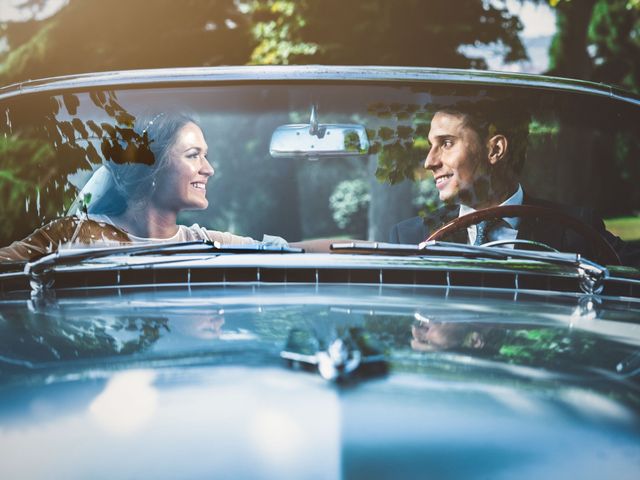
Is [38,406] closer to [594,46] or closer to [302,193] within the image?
[302,193]

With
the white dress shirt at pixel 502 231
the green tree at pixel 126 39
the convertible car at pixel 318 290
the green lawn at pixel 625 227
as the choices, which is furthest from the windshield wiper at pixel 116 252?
the green tree at pixel 126 39

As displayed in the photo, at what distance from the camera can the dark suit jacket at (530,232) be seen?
274 centimetres

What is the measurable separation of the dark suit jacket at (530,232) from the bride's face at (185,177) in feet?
1.99

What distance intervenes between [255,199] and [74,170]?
614 mm

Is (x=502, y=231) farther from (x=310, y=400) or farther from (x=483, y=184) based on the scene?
(x=310, y=400)

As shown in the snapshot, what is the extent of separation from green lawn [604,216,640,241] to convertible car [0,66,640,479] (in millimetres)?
11

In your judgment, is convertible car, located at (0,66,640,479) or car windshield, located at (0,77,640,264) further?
car windshield, located at (0,77,640,264)

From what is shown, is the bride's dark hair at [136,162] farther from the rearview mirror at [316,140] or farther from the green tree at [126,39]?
the green tree at [126,39]

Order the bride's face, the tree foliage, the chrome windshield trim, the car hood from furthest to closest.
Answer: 1. the tree foliage
2. the chrome windshield trim
3. the bride's face
4. the car hood

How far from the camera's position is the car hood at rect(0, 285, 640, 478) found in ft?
4.70

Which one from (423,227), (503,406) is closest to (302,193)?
(423,227)

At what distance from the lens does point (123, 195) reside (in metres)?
2.74

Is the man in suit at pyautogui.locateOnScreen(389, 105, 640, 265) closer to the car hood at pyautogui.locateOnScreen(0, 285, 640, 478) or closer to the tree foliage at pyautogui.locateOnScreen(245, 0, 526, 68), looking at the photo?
the car hood at pyautogui.locateOnScreen(0, 285, 640, 478)

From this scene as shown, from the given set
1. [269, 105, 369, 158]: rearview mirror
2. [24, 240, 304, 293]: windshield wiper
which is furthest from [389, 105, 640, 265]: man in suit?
[24, 240, 304, 293]: windshield wiper
